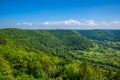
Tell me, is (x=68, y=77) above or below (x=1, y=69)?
below

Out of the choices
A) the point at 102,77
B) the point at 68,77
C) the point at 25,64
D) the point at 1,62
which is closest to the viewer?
the point at 1,62

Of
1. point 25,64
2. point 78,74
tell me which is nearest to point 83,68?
point 78,74

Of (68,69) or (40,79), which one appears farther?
(68,69)

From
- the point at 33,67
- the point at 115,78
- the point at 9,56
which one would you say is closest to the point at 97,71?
the point at 115,78

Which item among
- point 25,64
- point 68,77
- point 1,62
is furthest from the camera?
point 25,64

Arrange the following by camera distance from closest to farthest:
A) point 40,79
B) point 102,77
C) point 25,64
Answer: point 40,79 → point 25,64 → point 102,77

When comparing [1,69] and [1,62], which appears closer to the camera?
[1,69]

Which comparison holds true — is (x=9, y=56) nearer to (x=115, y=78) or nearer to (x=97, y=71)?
(x=97, y=71)

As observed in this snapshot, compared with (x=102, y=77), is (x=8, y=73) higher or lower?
higher

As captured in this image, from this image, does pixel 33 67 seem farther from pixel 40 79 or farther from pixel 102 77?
pixel 102 77
